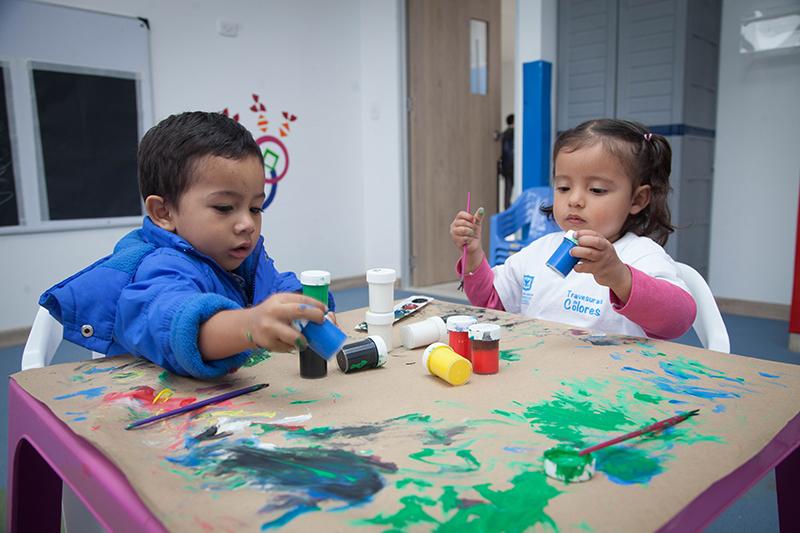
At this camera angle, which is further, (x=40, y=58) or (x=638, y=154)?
(x=40, y=58)

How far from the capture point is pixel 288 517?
0.41 m

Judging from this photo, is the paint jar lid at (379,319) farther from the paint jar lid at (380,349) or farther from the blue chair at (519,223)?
the blue chair at (519,223)

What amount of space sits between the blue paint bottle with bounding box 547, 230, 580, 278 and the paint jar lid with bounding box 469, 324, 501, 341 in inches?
6.4

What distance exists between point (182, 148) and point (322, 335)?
42 cm

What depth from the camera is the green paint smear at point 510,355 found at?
32.2 inches

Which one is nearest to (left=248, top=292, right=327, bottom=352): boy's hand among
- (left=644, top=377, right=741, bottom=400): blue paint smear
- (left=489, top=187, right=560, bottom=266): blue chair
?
(left=644, top=377, right=741, bottom=400): blue paint smear

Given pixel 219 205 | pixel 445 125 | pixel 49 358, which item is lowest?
pixel 49 358

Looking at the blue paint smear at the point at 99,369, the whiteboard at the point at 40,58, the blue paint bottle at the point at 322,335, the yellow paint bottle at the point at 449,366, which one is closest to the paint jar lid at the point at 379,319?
the yellow paint bottle at the point at 449,366

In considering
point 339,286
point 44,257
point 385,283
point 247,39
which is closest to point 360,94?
point 247,39

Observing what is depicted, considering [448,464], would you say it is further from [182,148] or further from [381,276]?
[182,148]

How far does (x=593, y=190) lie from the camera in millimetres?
1142

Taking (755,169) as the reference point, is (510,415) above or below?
below

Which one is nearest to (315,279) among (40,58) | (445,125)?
(40,58)

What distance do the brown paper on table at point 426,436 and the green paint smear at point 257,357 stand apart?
0.06 feet
